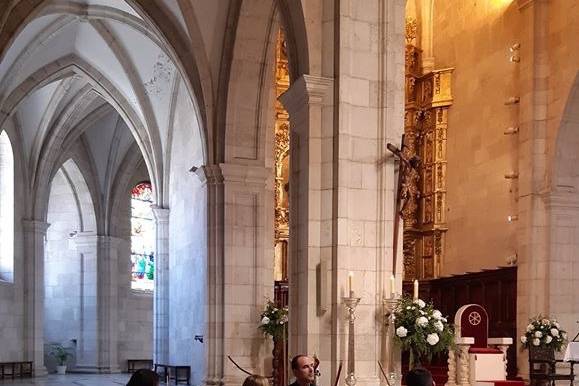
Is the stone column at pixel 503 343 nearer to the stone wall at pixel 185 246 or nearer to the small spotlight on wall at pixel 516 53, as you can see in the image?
the small spotlight on wall at pixel 516 53

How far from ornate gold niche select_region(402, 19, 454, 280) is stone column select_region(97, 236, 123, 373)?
14944 mm

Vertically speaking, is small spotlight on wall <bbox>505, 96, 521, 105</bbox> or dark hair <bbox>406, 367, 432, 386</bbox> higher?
small spotlight on wall <bbox>505, 96, 521, 105</bbox>

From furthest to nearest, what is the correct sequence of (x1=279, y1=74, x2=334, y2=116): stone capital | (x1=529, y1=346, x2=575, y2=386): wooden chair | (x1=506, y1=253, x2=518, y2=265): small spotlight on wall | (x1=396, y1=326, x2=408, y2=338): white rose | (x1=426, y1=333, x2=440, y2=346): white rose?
1. (x1=506, y1=253, x2=518, y2=265): small spotlight on wall
2. (x1=529, y1=346, x2=575, y2=386): wooden chair
3. (x1=279, y1=74, x2=334, y2=116): stone capital
4. (x1=396, y1=326, x2=408, y2=338): white rose
5. (x1=426, y1=333, x2=440, y2=346): white rose

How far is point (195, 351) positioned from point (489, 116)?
7951 mm

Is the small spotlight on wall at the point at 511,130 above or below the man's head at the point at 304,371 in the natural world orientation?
above

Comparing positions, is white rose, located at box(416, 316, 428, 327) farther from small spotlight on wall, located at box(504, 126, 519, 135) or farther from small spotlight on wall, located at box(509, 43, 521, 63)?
small spotlight on wall, located at box(509, 43, 521, 63)

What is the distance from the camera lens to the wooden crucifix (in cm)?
1038

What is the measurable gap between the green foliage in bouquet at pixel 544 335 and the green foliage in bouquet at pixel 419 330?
4525 millimetres

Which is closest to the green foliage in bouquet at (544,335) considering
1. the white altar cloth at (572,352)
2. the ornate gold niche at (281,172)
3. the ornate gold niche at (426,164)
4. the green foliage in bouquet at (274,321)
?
the white altar cloth at (572,352)

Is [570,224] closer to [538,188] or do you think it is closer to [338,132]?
[538,188]

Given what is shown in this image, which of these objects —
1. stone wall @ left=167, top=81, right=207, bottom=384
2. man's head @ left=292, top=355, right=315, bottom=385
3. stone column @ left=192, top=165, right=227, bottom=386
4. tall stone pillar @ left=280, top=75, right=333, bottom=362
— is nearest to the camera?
man's head @ left=292, top=355, right=315, bottom=385

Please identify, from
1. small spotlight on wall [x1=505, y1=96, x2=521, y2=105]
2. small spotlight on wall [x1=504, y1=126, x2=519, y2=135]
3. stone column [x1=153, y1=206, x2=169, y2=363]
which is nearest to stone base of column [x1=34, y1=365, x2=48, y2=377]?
stone column [x1=153, y1=206, x2=169, y2=363]

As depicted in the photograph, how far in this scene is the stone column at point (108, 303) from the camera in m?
30.8

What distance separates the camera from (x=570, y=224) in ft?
49.9
